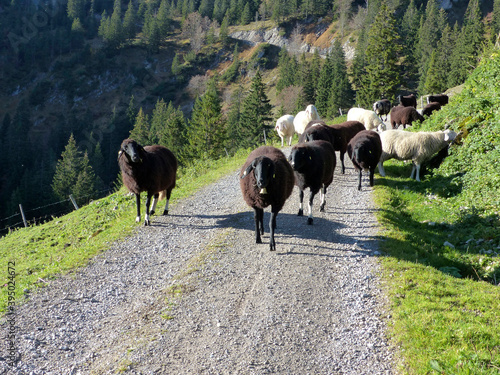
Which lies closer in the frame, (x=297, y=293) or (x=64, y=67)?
(x=297, y=293)

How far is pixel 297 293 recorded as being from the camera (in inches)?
293

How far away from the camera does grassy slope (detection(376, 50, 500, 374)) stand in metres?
5.53

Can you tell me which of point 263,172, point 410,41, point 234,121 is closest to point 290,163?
point 263,172

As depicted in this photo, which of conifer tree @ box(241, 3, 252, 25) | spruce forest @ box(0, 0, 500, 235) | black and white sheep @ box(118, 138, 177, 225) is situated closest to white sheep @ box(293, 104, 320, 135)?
black and white sheep @ box(118, 138, 177, 225)

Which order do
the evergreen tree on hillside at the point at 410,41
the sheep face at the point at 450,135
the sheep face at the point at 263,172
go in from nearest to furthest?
1. the sheep face at the point at 263,172
2. the sheep face at the point at 450,135
3. the evergreen tree on hillside at the point at 410,41

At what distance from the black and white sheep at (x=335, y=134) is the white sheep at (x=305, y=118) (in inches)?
185

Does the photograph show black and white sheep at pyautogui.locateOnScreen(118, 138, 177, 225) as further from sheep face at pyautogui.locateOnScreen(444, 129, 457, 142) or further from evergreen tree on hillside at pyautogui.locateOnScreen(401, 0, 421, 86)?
evergreen tree on hillside at pyautogui.locateOnScreen(401, 0, 421, 86)

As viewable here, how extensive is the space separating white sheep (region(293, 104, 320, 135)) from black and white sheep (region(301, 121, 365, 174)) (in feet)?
15.4

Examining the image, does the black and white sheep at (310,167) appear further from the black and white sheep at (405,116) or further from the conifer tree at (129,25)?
the conifer tree at (129,25)

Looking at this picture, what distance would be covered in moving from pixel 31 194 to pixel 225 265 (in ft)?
243

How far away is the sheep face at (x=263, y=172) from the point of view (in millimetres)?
8750

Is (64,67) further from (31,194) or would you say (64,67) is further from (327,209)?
(327,209)

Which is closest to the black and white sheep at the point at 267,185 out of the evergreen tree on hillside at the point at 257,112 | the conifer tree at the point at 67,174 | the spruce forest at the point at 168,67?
the evergreen tree on hillside at the point at 257,112

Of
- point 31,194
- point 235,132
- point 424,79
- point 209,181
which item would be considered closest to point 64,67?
point 31,194
